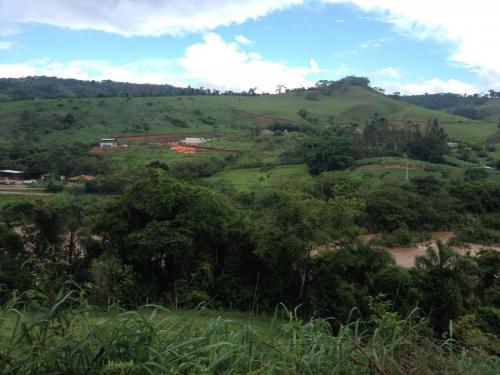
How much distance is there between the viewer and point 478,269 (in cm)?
1459

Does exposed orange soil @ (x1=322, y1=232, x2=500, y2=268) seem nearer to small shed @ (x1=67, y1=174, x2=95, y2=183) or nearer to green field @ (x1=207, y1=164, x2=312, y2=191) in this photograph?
green field @ (x1=207, y1=164, x2=312, y2=191)

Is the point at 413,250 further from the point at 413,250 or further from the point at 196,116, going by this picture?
the point at 196,116

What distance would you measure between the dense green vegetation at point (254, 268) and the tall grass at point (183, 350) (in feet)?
0.04

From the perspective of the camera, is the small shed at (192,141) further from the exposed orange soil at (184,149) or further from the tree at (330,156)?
the tree at (330,156)

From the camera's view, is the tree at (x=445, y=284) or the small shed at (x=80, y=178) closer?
the tree at (x=445, y=284)

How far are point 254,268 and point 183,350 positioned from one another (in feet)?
41.4

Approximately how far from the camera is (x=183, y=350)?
2.75 m

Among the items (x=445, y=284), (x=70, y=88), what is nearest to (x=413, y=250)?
(x=445, y=284)

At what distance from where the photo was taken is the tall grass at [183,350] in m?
2.49

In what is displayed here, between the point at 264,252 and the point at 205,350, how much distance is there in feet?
37.3

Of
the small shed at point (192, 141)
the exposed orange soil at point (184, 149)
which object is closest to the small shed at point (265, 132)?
the small shed at point (192, 141)

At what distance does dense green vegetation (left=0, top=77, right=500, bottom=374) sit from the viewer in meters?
2.74

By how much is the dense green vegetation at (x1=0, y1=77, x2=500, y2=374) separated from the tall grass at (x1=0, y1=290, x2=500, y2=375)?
12 mm

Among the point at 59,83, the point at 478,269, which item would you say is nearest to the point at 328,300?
the point at 478,269
